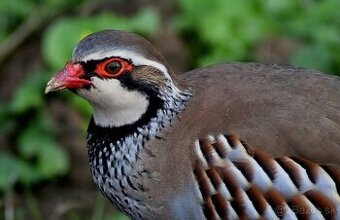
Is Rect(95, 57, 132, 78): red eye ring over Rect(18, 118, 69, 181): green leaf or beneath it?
over

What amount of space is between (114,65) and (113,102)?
144mm

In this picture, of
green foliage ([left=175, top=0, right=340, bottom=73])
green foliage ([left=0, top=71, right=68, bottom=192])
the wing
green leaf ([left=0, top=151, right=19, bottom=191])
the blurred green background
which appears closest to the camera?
the wing

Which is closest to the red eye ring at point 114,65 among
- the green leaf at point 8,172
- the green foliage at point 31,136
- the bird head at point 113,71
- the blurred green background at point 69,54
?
the bird head at point 113,71

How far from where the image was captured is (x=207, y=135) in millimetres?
4141

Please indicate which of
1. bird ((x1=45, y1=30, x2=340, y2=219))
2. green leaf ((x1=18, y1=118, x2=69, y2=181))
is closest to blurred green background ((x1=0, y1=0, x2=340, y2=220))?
green leaf ((x1=18, y1=118, x2=69, y2=181))

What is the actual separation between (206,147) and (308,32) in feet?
6.20

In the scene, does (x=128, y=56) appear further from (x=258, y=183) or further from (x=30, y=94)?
(x=30, y=94)

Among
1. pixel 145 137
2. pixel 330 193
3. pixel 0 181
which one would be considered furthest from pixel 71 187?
pixel 330 193

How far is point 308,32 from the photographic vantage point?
5.82 metres

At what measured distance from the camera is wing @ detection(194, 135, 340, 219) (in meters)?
4.02

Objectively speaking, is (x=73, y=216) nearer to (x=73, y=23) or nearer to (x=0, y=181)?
(x=0, y=181)

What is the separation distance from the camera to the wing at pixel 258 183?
402cm

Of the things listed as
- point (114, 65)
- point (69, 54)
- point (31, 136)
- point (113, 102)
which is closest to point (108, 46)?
point (114, 65)

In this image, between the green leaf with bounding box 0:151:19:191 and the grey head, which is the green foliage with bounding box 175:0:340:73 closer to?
the green leaf with bounding box 0:151:19:191
